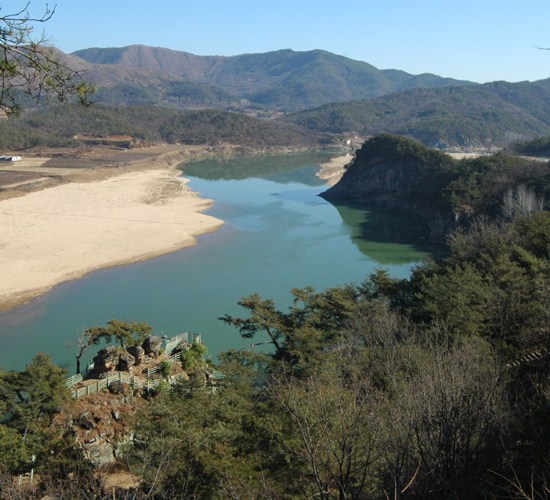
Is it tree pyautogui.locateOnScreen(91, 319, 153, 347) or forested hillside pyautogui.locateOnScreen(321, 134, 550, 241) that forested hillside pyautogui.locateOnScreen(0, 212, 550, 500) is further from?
forested hillside pyautogui.locateOnScreen(321, 134, 550, 241)

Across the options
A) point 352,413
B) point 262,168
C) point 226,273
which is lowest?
point 226,273

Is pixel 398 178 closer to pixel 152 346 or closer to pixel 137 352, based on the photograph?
pixel 152 346

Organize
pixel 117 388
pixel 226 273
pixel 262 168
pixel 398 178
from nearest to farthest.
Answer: pixel 117 388
pixel 226 273
pixel 398 178
pixel 262 168

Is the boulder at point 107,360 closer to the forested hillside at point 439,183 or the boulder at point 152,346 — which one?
the boulder at point 152,346

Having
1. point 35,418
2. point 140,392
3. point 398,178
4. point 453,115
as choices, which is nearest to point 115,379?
point 140,392

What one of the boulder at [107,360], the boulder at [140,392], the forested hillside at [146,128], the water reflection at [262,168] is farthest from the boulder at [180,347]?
the forested hillside at [146,128]

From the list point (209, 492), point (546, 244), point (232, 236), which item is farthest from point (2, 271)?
point (546, 244)
